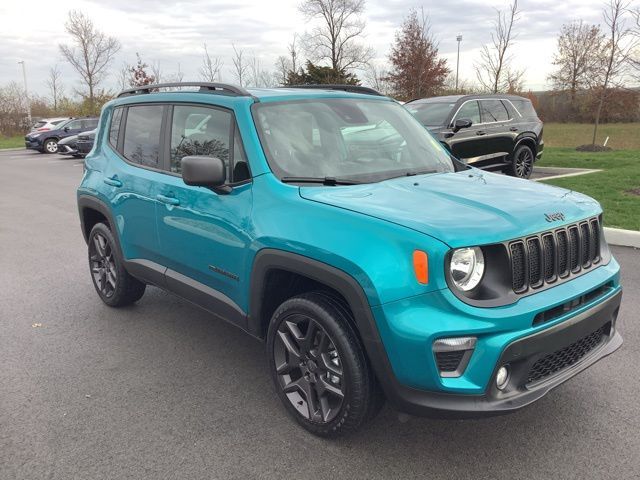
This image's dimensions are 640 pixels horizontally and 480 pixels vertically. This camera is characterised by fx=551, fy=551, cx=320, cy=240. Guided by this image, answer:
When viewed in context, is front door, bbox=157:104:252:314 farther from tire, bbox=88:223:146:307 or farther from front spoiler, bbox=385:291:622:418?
front spoiler, bbox=385:291:622:418

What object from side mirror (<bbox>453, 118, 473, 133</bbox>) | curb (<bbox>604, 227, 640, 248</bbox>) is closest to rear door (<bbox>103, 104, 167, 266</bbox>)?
curb (<bbox>604, 227, 640, 248</bbox>)

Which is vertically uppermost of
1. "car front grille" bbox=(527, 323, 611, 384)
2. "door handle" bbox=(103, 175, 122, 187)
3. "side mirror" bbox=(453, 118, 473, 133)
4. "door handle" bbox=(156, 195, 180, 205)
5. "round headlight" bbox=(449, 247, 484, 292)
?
"side mirror" bbox=(453, 118, 473, 133)

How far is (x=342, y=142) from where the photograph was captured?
3.52m

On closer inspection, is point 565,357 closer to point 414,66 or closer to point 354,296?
point 354,296

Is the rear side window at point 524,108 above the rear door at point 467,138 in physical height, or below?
above

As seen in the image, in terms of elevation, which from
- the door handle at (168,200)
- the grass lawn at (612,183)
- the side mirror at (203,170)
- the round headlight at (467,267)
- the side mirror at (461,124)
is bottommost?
the grass lawn at (612,183)

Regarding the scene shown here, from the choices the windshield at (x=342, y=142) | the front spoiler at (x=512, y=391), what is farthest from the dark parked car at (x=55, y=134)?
the front spoiler at (x=512, y=391)

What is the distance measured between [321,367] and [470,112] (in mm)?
9068

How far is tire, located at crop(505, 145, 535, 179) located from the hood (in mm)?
8440

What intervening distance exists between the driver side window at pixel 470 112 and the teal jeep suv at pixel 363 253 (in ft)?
22.8

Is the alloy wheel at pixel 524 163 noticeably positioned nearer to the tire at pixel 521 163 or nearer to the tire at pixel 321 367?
the tire at pixel 521 163

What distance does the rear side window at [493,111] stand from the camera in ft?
36.3

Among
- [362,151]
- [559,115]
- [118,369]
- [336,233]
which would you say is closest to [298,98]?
[362,151]

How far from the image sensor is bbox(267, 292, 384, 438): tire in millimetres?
2646
